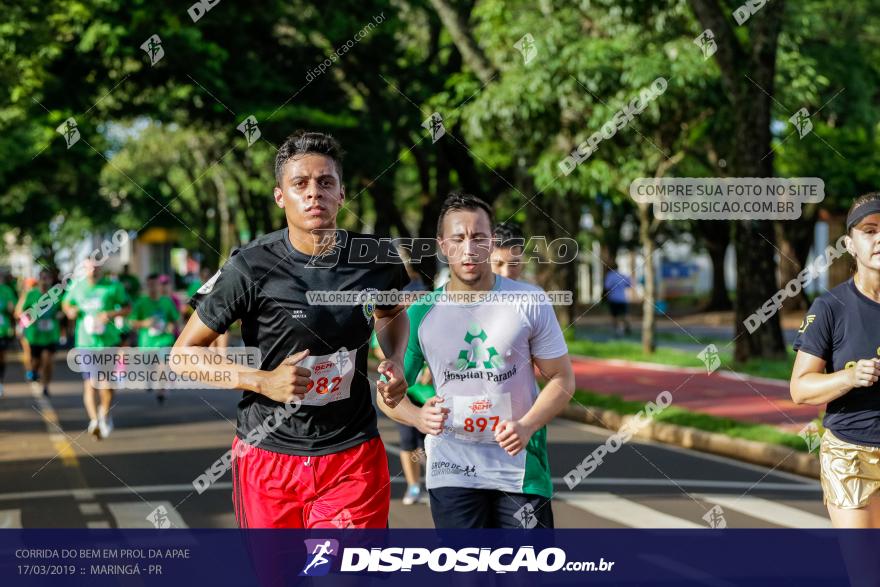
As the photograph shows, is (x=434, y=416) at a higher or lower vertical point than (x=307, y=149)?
lower

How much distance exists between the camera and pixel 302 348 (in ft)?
13.4

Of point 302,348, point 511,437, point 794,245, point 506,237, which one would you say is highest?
point 794,245

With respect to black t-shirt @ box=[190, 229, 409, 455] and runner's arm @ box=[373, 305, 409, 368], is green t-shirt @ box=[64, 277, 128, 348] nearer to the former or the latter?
runner's arm @ box=[373, 305, 409, 368]

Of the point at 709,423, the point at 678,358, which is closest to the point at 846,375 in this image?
the point at 709,423

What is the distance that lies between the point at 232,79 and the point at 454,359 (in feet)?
63.5

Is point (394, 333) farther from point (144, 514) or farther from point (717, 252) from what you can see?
point (717, 252)

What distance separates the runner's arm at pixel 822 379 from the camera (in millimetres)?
4207

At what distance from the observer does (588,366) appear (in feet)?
70.7

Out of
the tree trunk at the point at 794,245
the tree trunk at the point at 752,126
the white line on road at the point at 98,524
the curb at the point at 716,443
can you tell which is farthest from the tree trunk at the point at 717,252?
the white line on road at the point at 98,524

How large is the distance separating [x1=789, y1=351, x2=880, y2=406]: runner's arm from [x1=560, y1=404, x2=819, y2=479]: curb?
623 centimetres

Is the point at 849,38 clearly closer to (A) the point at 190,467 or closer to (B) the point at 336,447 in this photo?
(A) the point at 190,467

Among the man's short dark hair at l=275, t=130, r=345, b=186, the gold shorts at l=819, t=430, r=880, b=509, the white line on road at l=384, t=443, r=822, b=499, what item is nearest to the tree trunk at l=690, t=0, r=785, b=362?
the white line on road at l=384, t=443, r=822, b=499

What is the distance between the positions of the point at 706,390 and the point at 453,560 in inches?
483

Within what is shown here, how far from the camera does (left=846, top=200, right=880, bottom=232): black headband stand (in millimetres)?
4438
